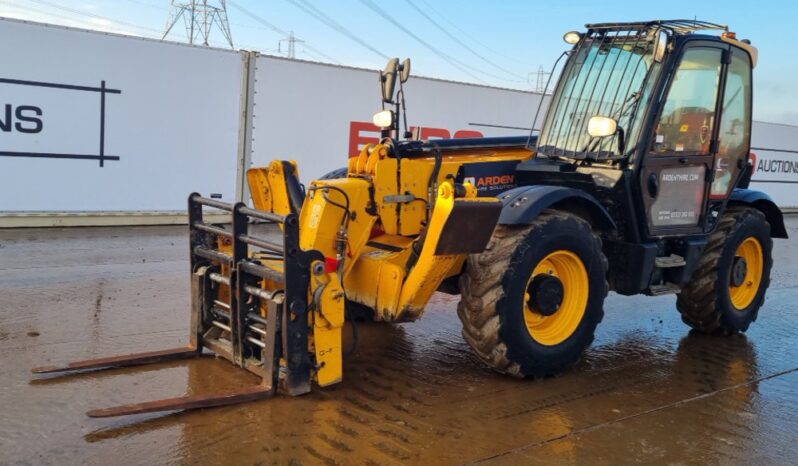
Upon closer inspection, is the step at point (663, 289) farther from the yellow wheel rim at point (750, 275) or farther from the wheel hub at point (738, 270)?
the yellow wheel rim at point (750, 275)

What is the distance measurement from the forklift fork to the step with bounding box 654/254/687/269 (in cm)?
272

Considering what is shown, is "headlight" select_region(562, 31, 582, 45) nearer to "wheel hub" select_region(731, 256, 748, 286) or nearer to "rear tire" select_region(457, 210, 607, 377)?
"rear tire" select_region(457, 210, 607, 377)

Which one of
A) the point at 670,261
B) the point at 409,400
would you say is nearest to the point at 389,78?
the point at 409,400

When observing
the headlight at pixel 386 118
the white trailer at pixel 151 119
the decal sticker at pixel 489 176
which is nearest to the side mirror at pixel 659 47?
the decal sticker at pixel 489 176

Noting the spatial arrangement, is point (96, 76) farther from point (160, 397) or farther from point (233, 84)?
point (160, 397)

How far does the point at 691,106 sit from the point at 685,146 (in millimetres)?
301

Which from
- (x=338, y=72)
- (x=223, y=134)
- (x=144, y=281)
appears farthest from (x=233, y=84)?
(x=144, y=281)

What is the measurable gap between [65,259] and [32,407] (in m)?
4.72

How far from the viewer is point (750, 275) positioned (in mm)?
6285

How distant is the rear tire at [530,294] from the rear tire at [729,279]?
4.81ft

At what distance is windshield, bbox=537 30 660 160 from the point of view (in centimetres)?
518

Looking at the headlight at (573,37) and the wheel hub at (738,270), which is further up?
the headlight at (573,37)

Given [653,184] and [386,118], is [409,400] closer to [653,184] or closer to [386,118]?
[386,118]

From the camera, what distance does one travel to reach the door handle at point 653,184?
5.23 m
